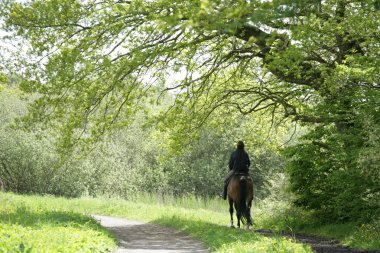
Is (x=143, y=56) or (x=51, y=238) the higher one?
(x=143, y=56)

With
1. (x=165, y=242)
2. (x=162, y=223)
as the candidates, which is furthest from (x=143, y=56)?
(x=162, y=223)

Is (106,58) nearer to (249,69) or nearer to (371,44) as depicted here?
(371,44)

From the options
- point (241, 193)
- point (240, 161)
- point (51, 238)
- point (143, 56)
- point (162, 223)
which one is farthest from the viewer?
point (162, 223)

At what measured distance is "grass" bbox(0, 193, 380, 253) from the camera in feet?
34.3

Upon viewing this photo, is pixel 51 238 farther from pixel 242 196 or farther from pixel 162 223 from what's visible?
pixel 162 223

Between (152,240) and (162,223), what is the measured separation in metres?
5.69

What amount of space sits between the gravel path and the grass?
1.19 ft

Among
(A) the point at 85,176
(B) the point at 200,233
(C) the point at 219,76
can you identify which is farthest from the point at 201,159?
(B) the point at 200,233

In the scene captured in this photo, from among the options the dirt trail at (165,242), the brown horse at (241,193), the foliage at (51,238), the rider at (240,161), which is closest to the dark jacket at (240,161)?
the rider at (240,161)

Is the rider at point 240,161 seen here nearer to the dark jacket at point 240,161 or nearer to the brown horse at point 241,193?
the dark jacket at point 240,161

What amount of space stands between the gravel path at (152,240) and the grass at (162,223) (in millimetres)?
363

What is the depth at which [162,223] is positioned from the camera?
21.1 metres

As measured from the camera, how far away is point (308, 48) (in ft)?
49.9

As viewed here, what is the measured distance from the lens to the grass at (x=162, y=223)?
10.5 meters
